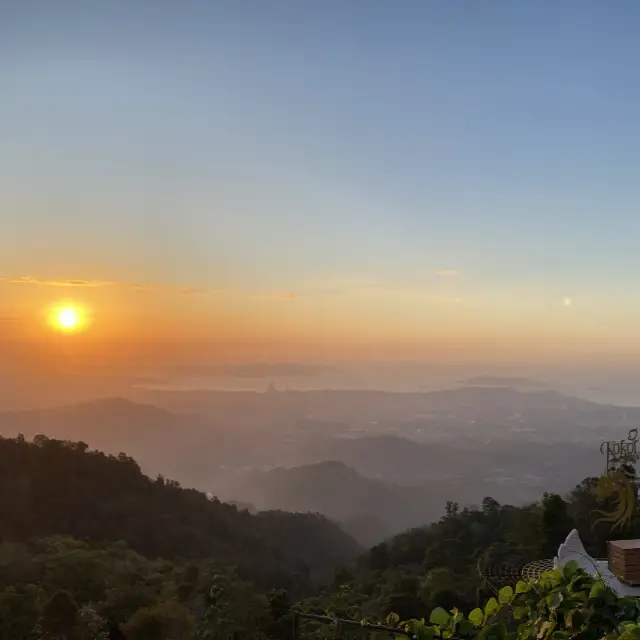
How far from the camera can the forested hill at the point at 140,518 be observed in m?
14.0

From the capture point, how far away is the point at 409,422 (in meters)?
42.5

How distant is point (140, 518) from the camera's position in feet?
51.3

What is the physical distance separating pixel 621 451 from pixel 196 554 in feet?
35.4

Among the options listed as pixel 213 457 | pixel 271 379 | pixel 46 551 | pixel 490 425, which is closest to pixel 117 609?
pixel 46 551

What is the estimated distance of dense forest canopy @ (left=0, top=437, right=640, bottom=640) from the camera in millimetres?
5477

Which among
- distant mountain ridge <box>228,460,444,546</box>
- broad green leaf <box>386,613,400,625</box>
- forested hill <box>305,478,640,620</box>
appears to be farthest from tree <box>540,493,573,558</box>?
distant mountain ridge <box>228,460,444,546</box>

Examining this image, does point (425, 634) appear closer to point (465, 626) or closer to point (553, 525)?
point (465, 626)

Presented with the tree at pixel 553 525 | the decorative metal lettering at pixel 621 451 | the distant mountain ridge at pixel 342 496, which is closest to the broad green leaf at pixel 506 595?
the decorative metal lettering at pixel 621 451

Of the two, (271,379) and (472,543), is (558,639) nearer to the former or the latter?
(472,543)

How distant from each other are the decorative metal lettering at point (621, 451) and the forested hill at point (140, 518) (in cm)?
681

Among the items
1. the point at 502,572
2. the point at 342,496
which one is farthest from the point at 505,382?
the point at 502,572

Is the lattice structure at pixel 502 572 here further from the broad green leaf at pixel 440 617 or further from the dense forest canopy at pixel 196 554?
the broad green leaf at pixel 440 617

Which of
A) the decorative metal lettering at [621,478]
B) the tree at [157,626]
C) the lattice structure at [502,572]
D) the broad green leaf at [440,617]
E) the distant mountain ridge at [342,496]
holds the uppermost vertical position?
the broad green leaf at [440,617]

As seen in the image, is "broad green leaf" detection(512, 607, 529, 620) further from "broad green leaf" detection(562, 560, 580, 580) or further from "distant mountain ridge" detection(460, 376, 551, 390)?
"distant mountain ridge" detection(460, 376, 551, 390)
